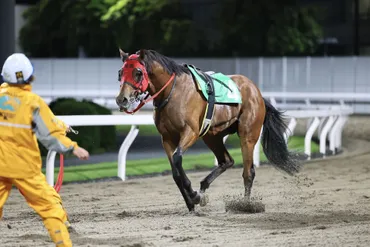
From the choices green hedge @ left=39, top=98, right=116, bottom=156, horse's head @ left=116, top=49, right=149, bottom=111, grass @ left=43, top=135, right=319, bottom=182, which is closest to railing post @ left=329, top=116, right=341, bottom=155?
grass @ left=43, top=135, right=319, bottom=182

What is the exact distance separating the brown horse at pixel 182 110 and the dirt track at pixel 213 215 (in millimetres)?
475

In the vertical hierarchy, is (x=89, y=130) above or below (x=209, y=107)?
below

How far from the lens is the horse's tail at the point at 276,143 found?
32.0ft

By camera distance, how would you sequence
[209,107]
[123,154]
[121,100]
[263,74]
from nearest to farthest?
[121,100]
[209,107]
[123,154]
[263,74]

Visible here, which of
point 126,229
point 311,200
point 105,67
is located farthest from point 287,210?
point 105,67

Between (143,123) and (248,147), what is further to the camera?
(143,123)

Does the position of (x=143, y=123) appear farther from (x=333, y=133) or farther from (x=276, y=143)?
(x=333, y=133)

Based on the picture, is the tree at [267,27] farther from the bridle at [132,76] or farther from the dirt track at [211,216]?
the bridle at [132,76]

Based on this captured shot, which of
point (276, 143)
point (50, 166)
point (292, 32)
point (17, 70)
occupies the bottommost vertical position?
point (292, 32)

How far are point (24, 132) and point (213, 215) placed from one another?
10.5 ft

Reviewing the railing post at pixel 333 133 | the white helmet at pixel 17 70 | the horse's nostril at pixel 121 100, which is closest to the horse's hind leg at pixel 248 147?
the horse's nostril at pixel 121 100

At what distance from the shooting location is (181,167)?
826 cm

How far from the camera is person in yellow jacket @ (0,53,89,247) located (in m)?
5.41

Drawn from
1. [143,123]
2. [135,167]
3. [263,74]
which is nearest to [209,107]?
[143,123]
